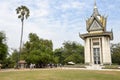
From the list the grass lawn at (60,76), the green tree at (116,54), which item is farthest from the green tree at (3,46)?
the green tree at (116,54)

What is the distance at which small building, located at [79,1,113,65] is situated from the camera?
61438 millimetres

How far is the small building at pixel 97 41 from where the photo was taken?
6144 cm

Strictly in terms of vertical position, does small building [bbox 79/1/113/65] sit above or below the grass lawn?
above

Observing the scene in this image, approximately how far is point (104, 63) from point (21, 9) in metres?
26.2

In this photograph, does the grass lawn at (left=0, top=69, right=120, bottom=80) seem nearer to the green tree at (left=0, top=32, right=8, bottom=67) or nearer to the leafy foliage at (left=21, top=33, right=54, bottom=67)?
the green tree at (left=0, top=32, right=8, bottom=67)

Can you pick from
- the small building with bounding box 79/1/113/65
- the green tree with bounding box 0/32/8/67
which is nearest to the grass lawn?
the green tree with bounding box 0/32/8/67

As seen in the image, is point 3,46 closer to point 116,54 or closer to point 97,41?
point 97,41

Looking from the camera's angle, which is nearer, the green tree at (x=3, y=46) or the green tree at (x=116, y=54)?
the green tree at (x=3, y=46)

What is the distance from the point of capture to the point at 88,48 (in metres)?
63.2

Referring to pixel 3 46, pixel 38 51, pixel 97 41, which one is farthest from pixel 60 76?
pixel 97 41

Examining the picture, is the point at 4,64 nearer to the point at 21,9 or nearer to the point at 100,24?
the point at 21,9

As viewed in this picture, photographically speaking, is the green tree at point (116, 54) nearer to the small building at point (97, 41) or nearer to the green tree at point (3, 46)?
the small building at point (97, 41)

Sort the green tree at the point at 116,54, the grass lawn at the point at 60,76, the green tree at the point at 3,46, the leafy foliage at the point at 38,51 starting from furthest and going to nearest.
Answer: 1. the green tree at the point at 116,54
2. the leafy foliage at the point at 38,51
3. the green tree at the point at 3,46
4. the grass lawn at the point at 60,76

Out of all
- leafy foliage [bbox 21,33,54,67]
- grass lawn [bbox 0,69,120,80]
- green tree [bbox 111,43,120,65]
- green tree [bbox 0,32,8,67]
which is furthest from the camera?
green tree [bbox 111,43,120,65]
